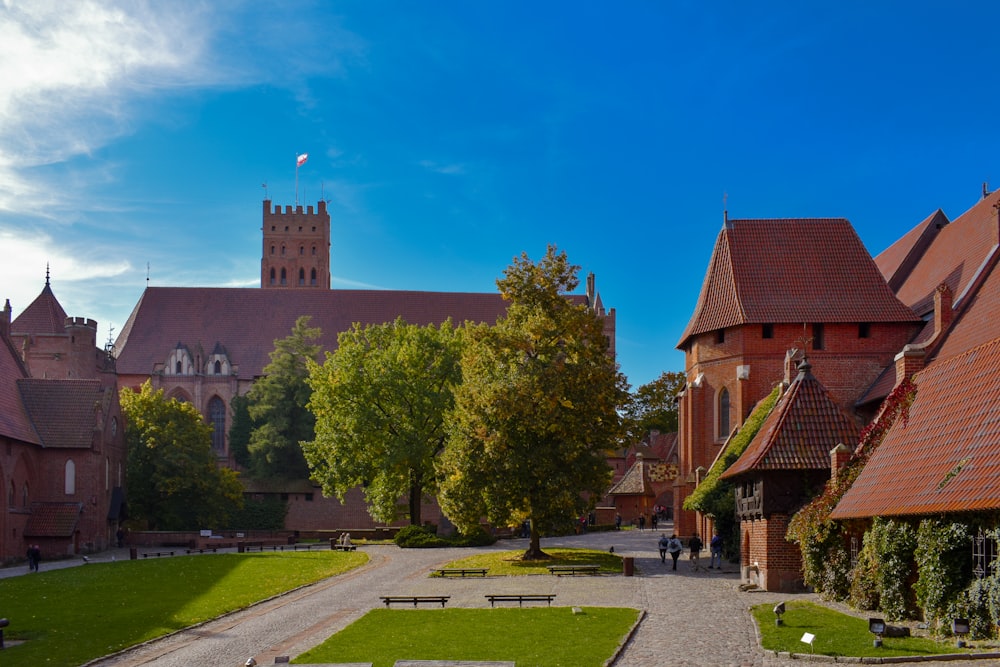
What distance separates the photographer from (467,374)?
130 ft

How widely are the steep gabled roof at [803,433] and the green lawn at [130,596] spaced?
45.1 feet

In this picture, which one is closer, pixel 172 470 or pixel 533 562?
pixel 533 562

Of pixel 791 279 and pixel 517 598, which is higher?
pixel 791 279

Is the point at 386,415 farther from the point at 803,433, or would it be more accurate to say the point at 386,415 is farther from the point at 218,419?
the point at 218,419

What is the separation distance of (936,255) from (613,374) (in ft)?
50.2

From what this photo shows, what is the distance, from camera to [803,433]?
2803 centimetres

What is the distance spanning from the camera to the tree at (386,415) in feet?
169

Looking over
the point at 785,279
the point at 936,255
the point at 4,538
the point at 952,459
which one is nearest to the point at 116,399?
the point at 4,538

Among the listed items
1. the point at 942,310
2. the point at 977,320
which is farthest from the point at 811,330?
the point at 977,320

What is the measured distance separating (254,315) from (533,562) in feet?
176

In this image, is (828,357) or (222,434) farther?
(222,434)

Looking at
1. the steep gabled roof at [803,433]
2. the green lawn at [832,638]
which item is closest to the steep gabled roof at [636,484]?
the steep gabled roof at [803,433]

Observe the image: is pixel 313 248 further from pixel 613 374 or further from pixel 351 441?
pixel 613 374

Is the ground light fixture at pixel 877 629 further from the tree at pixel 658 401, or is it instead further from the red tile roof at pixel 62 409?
the tree at pixel 658 401
